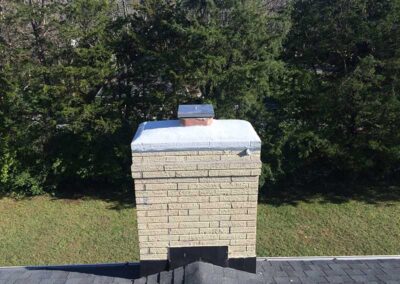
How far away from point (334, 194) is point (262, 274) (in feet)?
29.2

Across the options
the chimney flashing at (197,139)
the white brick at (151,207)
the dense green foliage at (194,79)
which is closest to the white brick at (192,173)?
the chimney flashing at (197,139)

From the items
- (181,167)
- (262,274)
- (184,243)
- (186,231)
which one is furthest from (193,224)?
(262,274)

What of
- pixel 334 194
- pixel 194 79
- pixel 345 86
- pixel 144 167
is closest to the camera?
pixel 144 167

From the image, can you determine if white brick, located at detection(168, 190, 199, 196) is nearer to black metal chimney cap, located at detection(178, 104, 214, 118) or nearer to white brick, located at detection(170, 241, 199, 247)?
white brick, located at detection(170, 241, 199, 247)

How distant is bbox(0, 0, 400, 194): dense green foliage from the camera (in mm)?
10695

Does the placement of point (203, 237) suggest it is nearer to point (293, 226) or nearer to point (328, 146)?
point (293, 226)

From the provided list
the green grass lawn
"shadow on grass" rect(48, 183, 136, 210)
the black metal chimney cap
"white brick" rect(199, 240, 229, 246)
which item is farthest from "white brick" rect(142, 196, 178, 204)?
"shadow on grass" rect(48, 183, 136, 210)

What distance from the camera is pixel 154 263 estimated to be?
3.97 m

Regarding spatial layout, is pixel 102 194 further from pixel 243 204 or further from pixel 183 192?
pixel 243 204

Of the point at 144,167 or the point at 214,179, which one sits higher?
the point at 144,167

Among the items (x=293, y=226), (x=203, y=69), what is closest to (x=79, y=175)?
(x=203, y=69)

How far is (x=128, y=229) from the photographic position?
10547 millimetres

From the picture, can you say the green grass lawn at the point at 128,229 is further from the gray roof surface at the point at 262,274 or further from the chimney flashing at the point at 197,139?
the chimney flashing at the point at 197,139

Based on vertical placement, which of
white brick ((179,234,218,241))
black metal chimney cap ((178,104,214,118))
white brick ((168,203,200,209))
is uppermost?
black metal chimney cap ((178,104,214,118))
